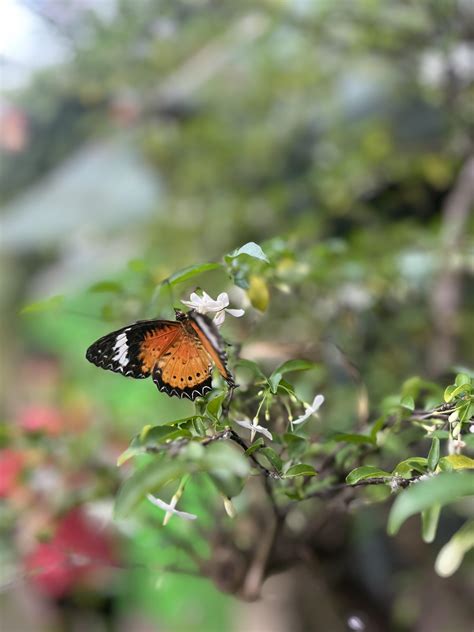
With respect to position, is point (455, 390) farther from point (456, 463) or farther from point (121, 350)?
point (121, 350)

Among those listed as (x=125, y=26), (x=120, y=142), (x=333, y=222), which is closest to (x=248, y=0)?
(x=125, y=26)

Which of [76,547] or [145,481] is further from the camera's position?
[76,547]

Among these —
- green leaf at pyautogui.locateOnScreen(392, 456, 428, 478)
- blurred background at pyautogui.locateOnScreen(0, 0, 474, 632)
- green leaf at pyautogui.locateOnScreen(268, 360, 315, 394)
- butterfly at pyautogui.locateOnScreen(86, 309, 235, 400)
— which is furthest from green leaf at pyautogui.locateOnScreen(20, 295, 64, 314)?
green leaf at pyautogui.locateOnScreen(392, 456, 428, 478)

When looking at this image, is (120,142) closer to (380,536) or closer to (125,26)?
(125,26)

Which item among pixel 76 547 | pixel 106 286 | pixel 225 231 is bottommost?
pixel 76 547

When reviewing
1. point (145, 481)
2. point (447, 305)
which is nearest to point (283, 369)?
point (145, 481)

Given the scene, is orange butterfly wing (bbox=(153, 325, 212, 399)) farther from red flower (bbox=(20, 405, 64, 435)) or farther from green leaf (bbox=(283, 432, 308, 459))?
red flower (bbox=(20, 405, 64, 435))
